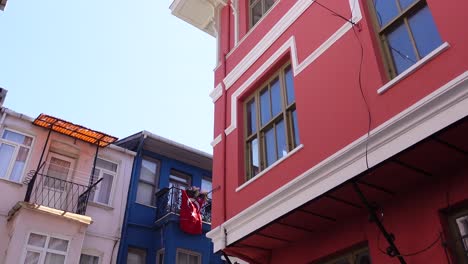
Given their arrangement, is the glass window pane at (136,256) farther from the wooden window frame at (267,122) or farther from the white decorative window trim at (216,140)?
the wooden window frame at (267,122)

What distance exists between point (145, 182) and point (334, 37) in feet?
38.7

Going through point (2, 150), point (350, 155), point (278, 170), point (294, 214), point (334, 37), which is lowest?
point (294, 214)

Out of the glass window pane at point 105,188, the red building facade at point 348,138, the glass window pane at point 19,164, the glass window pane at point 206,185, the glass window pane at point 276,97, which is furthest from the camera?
the glass window pane at point 206,185

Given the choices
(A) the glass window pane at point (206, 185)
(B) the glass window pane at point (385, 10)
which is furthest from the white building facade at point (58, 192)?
(B) the glass window pane at point (385, 10)

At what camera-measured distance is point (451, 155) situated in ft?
15.4

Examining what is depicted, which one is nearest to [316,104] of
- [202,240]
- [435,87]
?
[435,87]

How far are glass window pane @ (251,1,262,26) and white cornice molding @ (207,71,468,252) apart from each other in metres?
4.59

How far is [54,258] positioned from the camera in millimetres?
13102

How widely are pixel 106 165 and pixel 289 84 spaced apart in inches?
403

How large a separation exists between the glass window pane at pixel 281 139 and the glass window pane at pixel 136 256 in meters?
9.68

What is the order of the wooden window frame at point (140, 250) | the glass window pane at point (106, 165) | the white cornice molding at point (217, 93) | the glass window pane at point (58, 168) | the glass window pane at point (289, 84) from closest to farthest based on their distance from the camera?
1. the glass window pane at point (289, 84)
2. the white cornice molding at point (217, 93)
3. the glass window pane at point (58, 168)
4. the wooden window frame at point (140, 250)
5. the glass window pane at point (106, 165)

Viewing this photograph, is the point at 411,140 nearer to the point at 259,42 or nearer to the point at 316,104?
the point at 316,104

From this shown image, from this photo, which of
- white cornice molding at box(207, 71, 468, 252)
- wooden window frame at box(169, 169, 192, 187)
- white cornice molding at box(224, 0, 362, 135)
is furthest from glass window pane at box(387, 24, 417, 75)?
wooden window frame at box(169, 169, 192, 187)

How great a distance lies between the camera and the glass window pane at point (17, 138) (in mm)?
Answer: 14106
